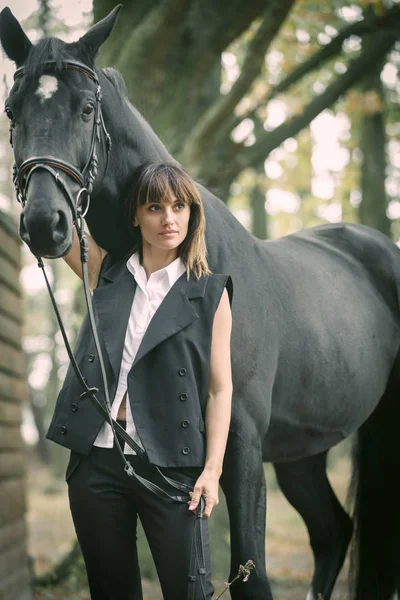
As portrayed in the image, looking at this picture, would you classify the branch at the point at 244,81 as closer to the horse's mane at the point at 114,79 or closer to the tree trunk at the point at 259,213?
the horse's mane at the point at 114,79

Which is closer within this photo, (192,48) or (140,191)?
(140,191)

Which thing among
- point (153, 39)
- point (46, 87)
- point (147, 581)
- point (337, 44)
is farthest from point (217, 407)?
point (337, 44)

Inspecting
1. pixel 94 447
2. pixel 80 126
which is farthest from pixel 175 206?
pixel 94 447

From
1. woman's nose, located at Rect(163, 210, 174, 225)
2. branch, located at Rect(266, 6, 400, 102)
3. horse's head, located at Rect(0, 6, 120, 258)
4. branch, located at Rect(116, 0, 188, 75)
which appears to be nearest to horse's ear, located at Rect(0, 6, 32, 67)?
horse's head, located at Rect(0, 6, 120, 258)

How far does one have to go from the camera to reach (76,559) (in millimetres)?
5926

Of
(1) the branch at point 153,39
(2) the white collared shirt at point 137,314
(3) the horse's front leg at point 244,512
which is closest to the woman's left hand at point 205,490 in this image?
(2) the white collared shirt at point 137,314

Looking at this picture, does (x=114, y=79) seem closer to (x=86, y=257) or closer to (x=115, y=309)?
(x=86, y=257)

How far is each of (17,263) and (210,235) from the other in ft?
10.2

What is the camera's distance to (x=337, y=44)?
6.79m

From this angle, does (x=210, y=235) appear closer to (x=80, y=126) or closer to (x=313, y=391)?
(x=80, y=126)

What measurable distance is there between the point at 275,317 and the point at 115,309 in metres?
1.01

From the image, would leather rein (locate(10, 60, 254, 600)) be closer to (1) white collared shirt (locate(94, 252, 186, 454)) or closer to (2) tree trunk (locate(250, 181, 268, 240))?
(1) white collared shirt (locate(94, 252, 186, 454))

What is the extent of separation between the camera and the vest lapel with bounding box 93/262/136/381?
2.52 m

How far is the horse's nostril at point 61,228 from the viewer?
2.38m
